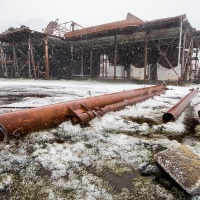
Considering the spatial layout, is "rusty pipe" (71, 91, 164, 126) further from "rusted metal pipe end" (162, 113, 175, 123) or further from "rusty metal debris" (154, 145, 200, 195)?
"rusty metal debris" (154, 145, 200, 195)

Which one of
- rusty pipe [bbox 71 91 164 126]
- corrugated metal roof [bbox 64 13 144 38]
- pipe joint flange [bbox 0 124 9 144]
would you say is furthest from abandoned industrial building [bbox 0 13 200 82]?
pipe joint flange [bbox 0 124 9 144]

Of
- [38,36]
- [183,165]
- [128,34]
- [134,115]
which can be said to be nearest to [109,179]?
[183,165]

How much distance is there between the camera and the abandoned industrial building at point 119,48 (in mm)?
12453

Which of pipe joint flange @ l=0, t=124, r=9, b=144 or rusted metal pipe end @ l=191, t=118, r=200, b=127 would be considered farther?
rusted metal pipe end @ l=191, t=118, r=200, b=127

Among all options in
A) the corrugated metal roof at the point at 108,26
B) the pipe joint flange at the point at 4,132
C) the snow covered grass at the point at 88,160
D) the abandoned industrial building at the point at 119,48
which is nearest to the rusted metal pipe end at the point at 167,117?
the snow covered grass at the point at 88,160

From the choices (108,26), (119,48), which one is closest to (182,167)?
(108,26)

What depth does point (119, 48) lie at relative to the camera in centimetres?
1603

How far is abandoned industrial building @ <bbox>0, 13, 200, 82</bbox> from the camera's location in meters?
12.5

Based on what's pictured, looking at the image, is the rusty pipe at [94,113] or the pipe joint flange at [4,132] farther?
the rusty pipe at [94,113]

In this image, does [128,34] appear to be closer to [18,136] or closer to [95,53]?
[95,53]

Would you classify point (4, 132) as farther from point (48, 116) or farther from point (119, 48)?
point (119, 48)

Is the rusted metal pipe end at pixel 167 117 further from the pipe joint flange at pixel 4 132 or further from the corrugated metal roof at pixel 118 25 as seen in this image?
the corrugated metal roof at pixel 118 25

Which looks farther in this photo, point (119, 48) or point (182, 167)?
point (119, 48)

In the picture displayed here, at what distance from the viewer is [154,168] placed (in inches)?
65.0
